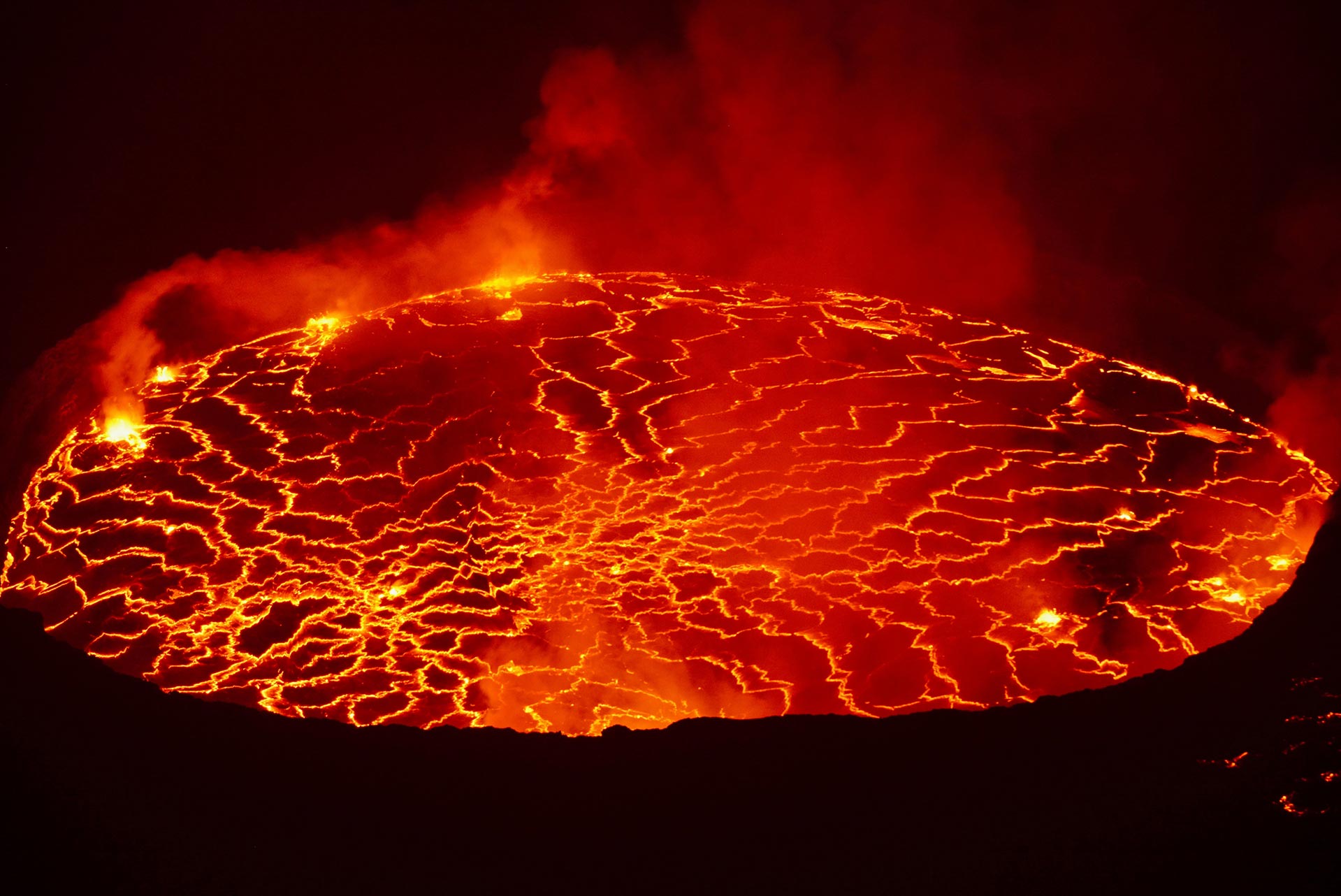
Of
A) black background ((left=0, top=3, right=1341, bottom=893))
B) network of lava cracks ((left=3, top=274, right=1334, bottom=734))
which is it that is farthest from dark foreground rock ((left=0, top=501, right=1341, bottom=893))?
network of lava cracks ((left=3, top=274, right=1334, bottom=734))

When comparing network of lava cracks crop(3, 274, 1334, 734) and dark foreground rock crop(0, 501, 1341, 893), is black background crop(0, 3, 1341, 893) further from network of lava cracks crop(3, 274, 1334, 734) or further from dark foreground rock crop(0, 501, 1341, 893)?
network of lava cracks crop(3, 274, 1334, 734)

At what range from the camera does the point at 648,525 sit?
6008 millimetres

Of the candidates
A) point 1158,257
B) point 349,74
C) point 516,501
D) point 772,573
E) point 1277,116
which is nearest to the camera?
point 772,573

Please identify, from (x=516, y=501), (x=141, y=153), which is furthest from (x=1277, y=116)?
(x=141, y=153)

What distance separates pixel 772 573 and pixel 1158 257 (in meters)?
4.76

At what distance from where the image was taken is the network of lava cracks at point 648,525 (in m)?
4.86

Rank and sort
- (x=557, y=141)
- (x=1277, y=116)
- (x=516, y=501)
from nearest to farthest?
1. (x=516, y=501)
2. (x=1277, y=116)
3. (x=557, y=141)

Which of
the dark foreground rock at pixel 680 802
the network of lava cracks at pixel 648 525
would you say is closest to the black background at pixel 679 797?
the dark foreground rock at pixel 680 802

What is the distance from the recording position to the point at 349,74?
9.39 metres

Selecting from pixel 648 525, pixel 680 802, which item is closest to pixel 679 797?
pixel 680 802

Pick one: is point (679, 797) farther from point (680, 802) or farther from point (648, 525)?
point (648, 525)

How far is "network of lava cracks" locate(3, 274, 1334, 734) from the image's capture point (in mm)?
4859

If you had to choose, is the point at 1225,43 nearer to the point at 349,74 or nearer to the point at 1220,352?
the point at 1220,352

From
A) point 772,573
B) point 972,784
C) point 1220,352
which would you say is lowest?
point 972,784
